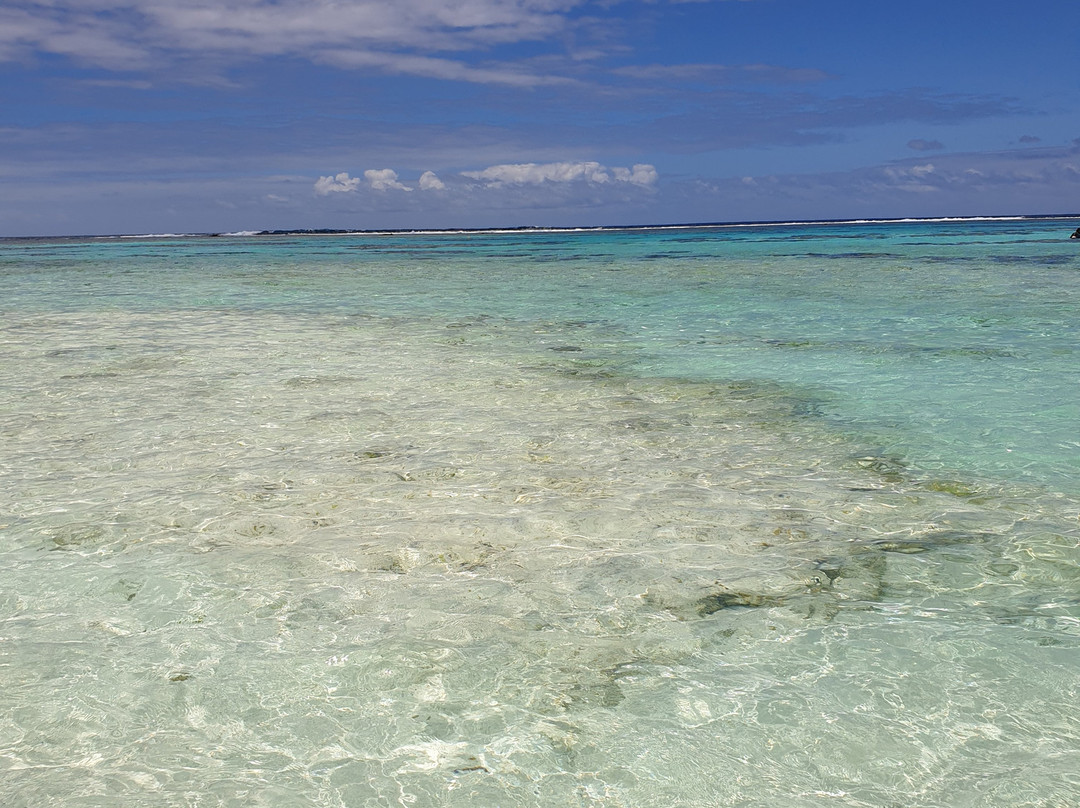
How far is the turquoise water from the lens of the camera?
9.44 feet

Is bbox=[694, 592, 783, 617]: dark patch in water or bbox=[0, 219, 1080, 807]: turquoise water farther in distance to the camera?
bbox=[694, 592, 783, 617]: dark patch in water

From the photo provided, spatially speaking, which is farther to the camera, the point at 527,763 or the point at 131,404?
the point at 131,404

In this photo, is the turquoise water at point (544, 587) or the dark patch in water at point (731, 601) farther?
the dark patch in water at point (731, 601)

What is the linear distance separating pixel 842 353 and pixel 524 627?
8212 millimetres

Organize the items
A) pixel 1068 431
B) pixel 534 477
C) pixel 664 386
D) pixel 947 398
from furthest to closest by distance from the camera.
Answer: pixel 664 386
pixel 947 398
pixel 1068 431
pixel 534 477

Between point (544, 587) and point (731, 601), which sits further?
point (544, 587)

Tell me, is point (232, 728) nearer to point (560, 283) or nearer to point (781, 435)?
point (781, 435)

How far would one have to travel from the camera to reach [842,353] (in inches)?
428

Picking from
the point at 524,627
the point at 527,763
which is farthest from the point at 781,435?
the point at 527,763

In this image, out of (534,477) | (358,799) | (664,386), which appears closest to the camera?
(358,799)

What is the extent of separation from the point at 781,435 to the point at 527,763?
4.60 meters

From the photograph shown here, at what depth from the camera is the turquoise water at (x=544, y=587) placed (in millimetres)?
2877

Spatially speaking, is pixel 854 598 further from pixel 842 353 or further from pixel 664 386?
pixel 842 353

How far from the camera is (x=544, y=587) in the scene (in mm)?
4172
